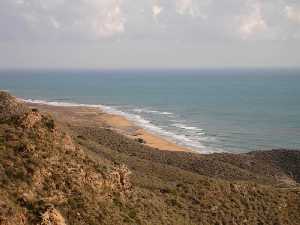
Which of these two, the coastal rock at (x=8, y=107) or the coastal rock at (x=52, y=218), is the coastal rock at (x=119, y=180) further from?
the coastal rock at (x=8, y=107)

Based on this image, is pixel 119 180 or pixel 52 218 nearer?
pixel 52 218

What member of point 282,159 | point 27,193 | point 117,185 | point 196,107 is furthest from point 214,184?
point 196,107

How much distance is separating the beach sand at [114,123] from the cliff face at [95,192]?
1950 inches

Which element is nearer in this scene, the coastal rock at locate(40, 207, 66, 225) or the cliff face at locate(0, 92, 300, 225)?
the coastal rock at locate(40, 207, 66, 225)

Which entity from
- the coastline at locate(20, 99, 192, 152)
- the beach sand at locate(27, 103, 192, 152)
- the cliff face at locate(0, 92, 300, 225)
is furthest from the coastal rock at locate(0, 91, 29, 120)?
the beach sand at locate(27, 103, 192, 152)

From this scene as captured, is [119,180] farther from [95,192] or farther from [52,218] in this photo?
[52,218]

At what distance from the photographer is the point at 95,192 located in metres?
31.4

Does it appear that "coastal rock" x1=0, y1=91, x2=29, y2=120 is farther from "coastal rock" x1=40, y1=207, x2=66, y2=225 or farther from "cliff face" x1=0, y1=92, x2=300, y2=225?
"coastal rock" x1=40, y1=207, x2=66, y2=225

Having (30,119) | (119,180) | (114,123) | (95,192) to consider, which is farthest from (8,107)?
(114,123)

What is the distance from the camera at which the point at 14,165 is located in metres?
29.4

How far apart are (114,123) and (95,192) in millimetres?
103626

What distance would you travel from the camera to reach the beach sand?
105075 millimetres

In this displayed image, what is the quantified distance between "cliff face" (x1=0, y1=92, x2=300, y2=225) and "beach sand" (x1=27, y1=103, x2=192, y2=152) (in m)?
49.5

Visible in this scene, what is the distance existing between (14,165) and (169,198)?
15.5 meters
